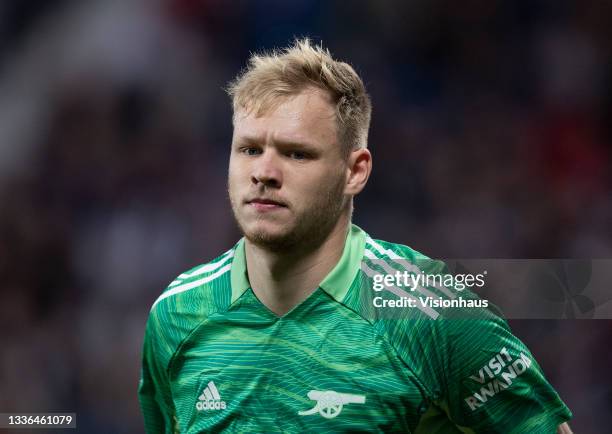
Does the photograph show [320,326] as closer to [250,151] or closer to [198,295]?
[198,295]

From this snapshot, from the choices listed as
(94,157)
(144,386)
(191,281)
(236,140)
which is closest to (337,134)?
(236,140)

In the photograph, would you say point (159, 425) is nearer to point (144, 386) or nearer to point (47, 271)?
point (144, 386)

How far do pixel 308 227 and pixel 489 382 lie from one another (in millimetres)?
835

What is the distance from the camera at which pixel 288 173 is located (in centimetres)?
318

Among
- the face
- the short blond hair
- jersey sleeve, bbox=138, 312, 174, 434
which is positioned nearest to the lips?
the face

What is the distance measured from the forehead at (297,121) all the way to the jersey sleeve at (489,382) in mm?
790

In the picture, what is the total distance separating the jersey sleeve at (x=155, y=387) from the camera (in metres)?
3.63

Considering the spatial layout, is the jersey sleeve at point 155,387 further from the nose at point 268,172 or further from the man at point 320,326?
the nose at point 268,172

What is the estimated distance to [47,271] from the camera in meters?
6.19

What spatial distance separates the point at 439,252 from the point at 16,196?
2856mm

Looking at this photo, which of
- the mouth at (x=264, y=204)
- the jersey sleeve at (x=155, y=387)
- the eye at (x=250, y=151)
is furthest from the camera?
the jersey sleeve at (x=155, y=387)

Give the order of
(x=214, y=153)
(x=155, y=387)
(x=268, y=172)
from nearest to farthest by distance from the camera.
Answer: (x=268, y=172) < (x=155, y=387) < (x=214, y=153)

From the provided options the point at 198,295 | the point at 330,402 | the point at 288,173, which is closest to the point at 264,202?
the point at 288,173

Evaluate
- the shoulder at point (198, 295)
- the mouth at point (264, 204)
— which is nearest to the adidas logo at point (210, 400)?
the shoulder at point (198, 295)
